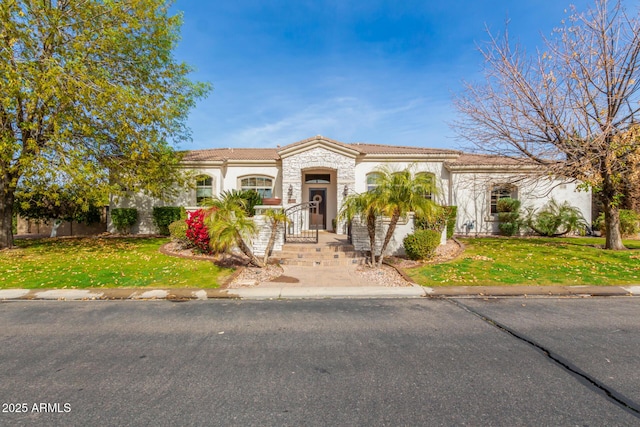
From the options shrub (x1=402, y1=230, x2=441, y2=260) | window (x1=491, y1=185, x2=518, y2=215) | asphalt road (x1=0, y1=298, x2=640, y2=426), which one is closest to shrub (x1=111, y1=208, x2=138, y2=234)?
asphalt road (x1=0, y1=298, x2=640, y2=426)

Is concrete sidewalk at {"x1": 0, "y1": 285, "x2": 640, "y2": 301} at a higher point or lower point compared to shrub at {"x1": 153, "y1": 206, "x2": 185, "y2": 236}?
lower

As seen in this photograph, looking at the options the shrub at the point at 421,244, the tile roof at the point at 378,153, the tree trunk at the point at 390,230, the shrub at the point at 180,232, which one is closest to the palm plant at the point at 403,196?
the tree trunk at the point at 390,230

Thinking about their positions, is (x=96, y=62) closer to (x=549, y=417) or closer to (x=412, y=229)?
(x=412, y=229)

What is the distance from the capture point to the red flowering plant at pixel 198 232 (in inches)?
417

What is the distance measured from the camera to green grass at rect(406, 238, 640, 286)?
7.64m

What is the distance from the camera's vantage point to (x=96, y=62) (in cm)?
1115

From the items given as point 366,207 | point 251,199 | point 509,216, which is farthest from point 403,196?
point 509,216

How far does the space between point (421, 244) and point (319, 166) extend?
7305mm

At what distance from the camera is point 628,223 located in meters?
15.6

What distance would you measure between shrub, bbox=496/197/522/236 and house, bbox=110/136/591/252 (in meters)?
0.52

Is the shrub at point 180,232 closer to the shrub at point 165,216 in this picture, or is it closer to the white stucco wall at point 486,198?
the shrub at point 165,216

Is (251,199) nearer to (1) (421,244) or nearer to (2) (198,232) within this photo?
(2) (198,232)

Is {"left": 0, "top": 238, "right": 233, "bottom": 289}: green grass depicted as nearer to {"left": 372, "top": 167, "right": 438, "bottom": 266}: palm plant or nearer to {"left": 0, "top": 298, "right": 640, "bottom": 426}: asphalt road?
{"left": 0, "top": 298, "right": 640, "bottom": 426}: asphalt road

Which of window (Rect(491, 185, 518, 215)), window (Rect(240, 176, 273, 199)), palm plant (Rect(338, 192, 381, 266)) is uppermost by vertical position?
window (Rect(240, 176, 273, 199))
